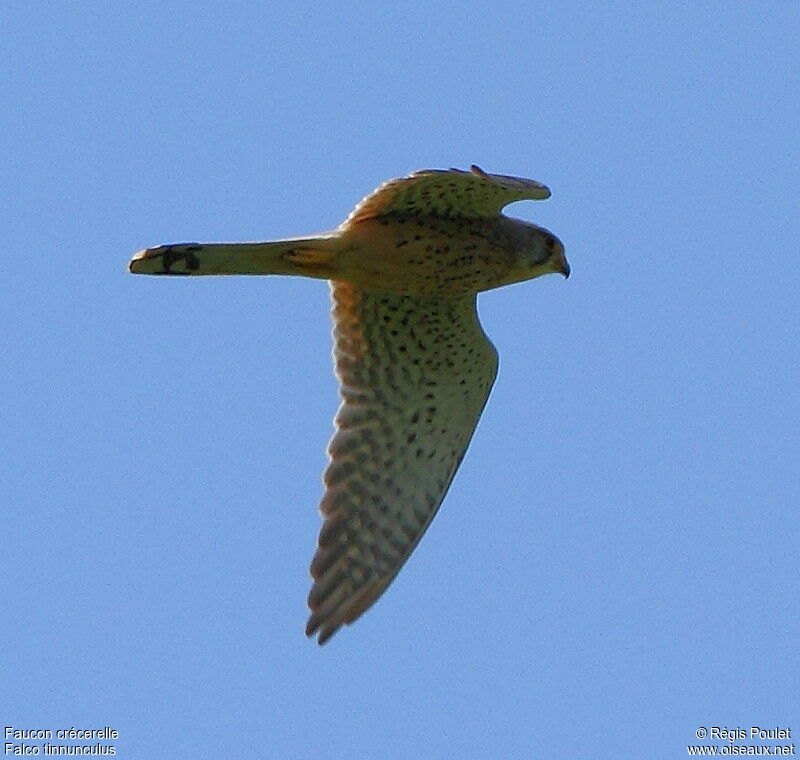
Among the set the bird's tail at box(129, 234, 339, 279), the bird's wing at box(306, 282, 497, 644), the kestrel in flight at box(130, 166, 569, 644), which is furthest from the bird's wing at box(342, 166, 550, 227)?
the bird's wing at box(306, 282, 497, 644)

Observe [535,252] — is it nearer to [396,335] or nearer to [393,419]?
[396,335]

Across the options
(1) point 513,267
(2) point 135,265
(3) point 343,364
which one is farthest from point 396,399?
(2) point 135,265

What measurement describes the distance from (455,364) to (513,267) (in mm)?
756

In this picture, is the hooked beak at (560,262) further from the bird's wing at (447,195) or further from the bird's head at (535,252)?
the bird's wing at (447,195)

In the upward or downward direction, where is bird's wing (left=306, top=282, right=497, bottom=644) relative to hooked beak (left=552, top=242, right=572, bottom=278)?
downward

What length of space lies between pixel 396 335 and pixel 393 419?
1.78ft

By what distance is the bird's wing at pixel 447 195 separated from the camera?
9.53 metres

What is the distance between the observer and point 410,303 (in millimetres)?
10578

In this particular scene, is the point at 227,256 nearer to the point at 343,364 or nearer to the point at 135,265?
the point at 135,265

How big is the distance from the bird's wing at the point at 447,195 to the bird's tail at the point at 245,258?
0.86 feet

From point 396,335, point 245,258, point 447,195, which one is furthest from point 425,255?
point 245,258

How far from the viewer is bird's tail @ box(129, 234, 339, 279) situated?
9.61 m

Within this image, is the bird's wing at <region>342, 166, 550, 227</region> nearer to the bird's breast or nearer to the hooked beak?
the bird's breast

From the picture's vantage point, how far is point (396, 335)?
1071 centimetres
